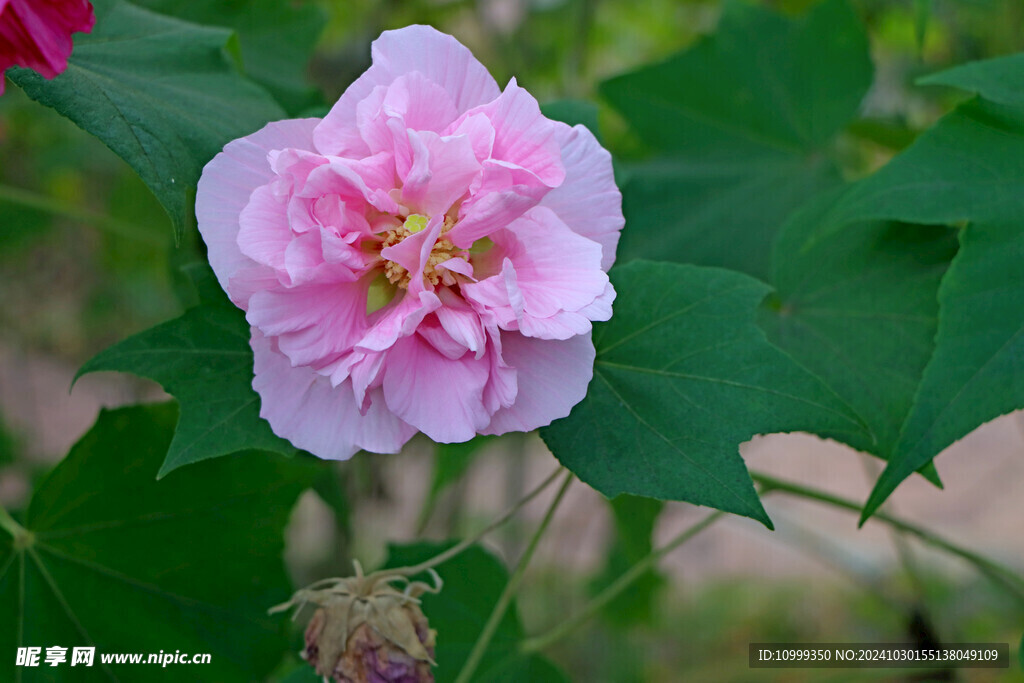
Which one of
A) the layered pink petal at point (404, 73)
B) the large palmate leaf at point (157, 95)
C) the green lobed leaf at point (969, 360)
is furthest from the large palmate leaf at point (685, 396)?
the large palmate leaf at point (157, 95)

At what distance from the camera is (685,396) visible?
460 millimetres

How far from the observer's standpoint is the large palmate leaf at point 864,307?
546 mm

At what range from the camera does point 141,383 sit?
1.38 meters

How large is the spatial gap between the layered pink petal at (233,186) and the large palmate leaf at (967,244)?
0.33 m

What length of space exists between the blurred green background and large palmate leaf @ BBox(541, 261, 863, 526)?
0.32 m

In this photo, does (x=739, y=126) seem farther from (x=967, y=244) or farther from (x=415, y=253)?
(x=415, y=253)

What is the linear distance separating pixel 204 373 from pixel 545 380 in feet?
0.63

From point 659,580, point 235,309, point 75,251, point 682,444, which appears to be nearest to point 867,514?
point 682,444

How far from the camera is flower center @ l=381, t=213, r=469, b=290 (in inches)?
16.5

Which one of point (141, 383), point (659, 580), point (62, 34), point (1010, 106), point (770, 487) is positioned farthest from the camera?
point (141, 383)

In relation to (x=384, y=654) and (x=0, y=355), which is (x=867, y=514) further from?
(x=0, y=355)

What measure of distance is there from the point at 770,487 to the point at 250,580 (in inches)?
15.0

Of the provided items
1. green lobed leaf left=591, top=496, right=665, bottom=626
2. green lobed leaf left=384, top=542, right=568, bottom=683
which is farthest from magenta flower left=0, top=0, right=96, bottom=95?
green lobed leaf left=591, top=496, right=665, bottom=626

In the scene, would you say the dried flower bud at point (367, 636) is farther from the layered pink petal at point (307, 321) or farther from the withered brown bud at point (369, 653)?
the layered pink petal at point (307, 321)
